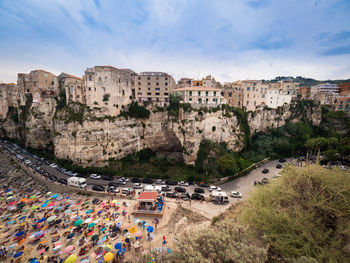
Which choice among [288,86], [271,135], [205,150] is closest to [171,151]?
[205,150]

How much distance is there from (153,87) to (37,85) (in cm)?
3513

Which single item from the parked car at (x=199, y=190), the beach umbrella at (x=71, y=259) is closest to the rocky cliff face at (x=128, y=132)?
the parked car at (x=199, y=190)

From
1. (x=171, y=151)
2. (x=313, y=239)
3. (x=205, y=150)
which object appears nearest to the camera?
(x=313, y=239)

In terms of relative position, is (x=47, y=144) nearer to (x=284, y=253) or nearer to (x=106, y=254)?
(x=106, y=254)

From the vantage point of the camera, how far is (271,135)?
1767 inches

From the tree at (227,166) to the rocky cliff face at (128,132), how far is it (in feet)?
22.2

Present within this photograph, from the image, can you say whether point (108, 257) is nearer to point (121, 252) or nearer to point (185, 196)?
point (121, 252)

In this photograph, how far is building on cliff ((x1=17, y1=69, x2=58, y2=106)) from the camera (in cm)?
4284

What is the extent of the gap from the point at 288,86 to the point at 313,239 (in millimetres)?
61397

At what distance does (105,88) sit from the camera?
116ft

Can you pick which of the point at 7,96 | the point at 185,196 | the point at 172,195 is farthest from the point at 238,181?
the point at 7,96

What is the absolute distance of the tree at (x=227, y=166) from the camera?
30.6m

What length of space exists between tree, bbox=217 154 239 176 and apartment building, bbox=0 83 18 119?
73.0 metres

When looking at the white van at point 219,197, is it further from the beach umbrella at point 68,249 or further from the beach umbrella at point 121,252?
the beach umbrella at point 68,249
